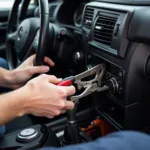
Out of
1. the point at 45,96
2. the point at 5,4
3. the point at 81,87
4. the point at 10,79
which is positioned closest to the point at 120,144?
the point at 45,96

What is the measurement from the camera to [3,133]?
98 centimetres

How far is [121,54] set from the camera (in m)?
0.91

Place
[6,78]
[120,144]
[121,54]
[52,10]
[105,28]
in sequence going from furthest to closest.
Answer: [52,10] → [6,78] → [105,28] → [121,54] → [120,144]

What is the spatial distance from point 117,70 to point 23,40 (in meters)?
0.49

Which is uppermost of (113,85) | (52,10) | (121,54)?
(52,10)

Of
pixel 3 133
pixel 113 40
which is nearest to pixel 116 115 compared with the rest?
pixel 113 40

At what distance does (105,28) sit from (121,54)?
0.50 ft

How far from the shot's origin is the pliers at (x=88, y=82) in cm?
85

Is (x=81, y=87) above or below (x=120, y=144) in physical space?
below

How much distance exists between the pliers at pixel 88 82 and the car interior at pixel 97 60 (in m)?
0.02

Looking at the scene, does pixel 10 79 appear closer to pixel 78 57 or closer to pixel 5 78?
pixel 5 78

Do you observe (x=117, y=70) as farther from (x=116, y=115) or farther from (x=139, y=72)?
(x=116, y=115)

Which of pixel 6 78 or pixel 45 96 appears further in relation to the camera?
pixel 6 78

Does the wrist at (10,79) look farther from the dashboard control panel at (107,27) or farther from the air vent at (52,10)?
the air vent at (52,10)
